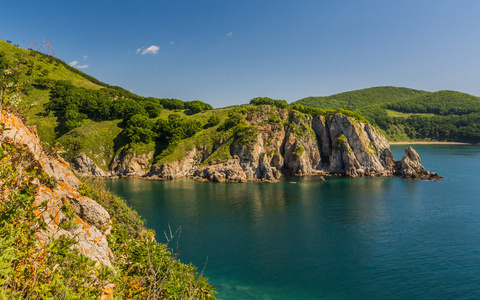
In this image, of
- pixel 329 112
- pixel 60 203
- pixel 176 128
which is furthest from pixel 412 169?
pixel 60 203

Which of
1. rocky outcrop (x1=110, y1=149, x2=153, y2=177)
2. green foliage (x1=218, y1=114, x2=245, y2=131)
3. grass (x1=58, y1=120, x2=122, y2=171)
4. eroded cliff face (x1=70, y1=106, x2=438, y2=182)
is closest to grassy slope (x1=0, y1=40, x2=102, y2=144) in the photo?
grass (x1=58, y1=120, x2=122, y2=171)

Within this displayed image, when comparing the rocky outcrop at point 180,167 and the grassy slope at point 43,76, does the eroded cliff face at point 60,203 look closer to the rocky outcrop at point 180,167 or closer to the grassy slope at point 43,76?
the rocky outcrop at point 180,167

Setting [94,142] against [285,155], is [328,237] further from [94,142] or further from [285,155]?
[94,142]

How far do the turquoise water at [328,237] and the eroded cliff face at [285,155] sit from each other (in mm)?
17569

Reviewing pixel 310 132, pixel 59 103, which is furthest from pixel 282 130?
Result: pixel 59 103

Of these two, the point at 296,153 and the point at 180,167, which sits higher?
the point at 296,153

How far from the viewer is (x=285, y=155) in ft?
323

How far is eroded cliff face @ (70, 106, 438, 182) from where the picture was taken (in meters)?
87.3

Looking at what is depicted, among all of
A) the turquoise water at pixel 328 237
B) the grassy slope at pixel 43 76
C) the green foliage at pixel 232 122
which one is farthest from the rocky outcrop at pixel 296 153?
the grassy slope at pixel 43 76

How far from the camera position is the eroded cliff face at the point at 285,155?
87.3 metres

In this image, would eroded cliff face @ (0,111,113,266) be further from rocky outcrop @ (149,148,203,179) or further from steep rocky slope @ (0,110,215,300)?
rocky outcrop @ (149,148,203,179)

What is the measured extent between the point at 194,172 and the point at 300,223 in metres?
53.5

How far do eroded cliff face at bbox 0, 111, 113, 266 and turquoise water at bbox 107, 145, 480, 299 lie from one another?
61.6ft

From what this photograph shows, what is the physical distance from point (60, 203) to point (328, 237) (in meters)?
36.8
